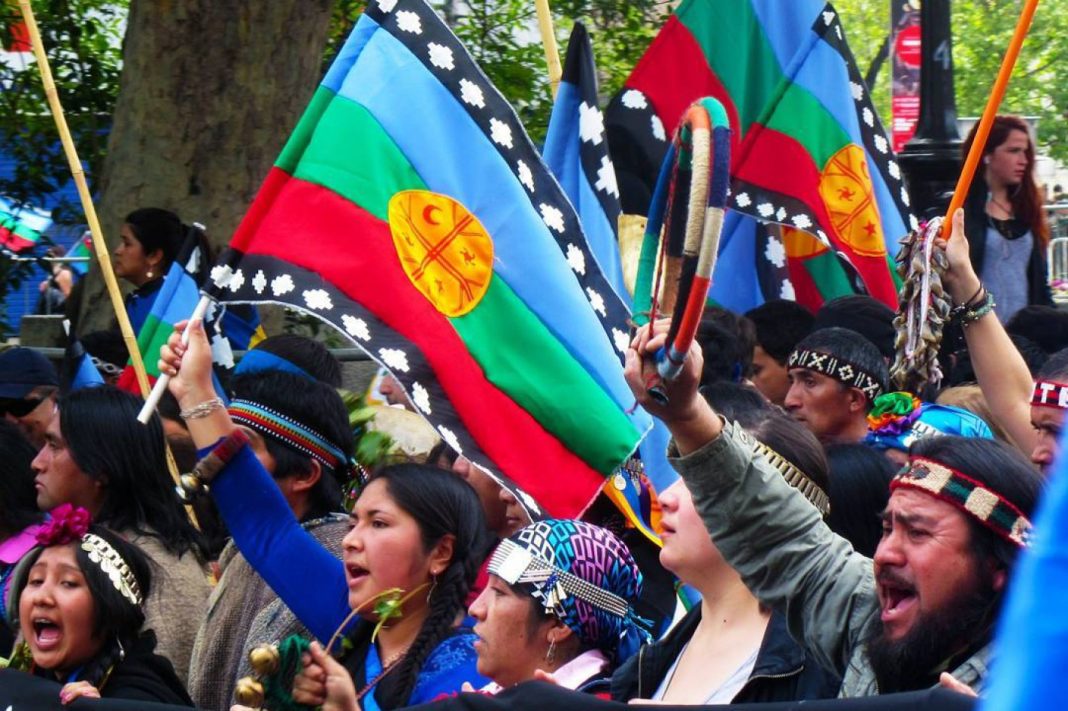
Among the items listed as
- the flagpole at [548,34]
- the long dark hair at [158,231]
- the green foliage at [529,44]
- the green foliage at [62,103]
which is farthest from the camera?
the green foliage at [529,44]

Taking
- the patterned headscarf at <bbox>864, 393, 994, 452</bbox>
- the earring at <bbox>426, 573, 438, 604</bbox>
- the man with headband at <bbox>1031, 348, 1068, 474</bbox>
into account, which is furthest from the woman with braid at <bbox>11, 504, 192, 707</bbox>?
the patterned headscarf at <bbox>864, 393, 994, 452</bbox>

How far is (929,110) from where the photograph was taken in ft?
30.9

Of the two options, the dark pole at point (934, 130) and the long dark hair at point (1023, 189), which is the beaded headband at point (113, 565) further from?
the dark pole at point (934, 130)

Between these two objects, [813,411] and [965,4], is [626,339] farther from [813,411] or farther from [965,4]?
[965,4]

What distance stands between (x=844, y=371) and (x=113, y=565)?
2575 mm

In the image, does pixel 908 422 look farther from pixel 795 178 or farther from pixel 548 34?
pixel 795 178

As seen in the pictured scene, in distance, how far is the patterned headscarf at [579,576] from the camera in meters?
3.71

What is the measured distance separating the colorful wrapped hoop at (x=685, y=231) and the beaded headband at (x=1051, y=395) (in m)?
1.26

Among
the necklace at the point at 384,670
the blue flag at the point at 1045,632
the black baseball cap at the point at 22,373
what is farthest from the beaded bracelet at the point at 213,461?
the blue flag at the point at 1045,632

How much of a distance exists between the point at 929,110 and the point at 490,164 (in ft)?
16.7

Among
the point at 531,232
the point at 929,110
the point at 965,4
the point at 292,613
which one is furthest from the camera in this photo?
the point at 965,4

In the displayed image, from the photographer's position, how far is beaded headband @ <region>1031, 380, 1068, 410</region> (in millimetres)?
3842

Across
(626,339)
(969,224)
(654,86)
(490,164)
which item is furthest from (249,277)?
(969,224)

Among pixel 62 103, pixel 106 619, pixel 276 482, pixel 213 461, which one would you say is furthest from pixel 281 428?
pixel 62 103
